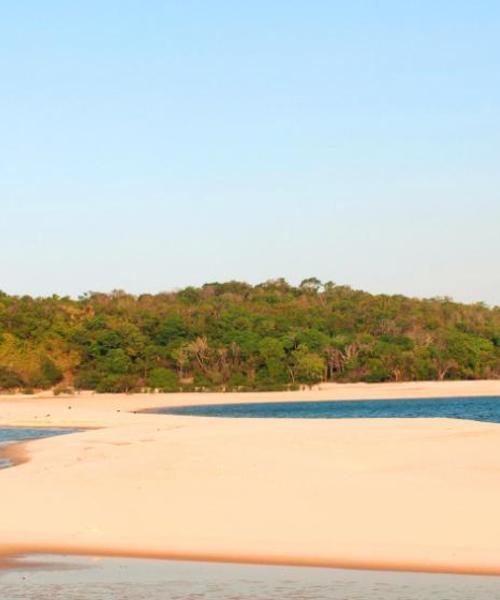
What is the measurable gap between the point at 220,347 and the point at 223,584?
91.1 meters

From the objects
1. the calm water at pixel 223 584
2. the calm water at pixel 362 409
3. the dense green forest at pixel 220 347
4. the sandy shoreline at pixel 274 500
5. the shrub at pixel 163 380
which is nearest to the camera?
the calm water at pixel 223 584

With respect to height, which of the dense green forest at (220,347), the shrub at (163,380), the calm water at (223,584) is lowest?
the calm water at (223,584)

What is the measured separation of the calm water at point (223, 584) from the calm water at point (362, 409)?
44.5 m

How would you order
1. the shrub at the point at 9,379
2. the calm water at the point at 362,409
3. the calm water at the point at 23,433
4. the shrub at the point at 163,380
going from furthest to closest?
the shrub at the point at 163,380, the shrub at the point at 9,379, the calm water at the point at 362,409, the calm water at the point at 23,433

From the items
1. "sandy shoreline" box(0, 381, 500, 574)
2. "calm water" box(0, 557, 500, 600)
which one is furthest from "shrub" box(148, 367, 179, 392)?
"calm water" box(0, 557, 500, 600)

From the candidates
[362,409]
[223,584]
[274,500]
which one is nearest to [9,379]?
[362,409]

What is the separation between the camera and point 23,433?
47.8m

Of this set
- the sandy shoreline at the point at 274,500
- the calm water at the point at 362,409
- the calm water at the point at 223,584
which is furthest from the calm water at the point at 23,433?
the calm water at the point at 223,584

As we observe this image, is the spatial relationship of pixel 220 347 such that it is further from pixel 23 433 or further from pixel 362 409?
pixel 23 433

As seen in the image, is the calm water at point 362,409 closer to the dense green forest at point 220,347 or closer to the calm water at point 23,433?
the calm water at point 23,433

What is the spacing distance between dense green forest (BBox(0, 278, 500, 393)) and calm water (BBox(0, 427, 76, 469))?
4361 cm

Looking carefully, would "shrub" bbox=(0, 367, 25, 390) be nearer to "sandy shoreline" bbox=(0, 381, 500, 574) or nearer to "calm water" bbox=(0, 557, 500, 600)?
"sandy shoreline" bbox=(0, 381, 500, 574)

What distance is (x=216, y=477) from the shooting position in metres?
22.3

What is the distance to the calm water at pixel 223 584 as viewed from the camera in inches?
528
